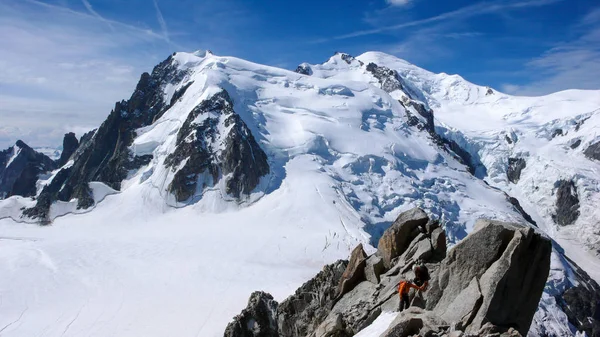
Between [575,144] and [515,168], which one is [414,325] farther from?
[575,144]

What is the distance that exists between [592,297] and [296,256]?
56588 millimetres

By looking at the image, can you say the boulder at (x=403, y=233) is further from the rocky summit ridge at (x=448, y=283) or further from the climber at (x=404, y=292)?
the climber at (x=404, y=292)

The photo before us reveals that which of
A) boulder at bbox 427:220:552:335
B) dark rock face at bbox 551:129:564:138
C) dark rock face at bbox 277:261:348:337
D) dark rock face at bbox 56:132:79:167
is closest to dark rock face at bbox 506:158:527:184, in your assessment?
dark rock face at bbox 551:129:564:138

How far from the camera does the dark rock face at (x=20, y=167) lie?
14325cm

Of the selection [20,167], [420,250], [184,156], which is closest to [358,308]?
[420,250]

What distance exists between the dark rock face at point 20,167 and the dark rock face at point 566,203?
161 metres

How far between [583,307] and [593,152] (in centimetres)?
11691

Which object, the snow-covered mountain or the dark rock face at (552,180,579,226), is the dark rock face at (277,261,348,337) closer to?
the snow-covered mountain

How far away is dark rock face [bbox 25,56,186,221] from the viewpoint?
10725 cm

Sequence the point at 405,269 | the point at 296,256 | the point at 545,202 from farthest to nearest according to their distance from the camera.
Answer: the point at 545,202 < the point at 296,256 < the point at 405,269

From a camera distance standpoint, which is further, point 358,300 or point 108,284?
point 108,284

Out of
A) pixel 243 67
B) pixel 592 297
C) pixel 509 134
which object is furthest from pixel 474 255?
pixel 509 134

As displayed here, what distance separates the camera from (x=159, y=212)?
90250mm

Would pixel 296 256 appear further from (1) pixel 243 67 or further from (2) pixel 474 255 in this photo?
(1) pixel 243 67
